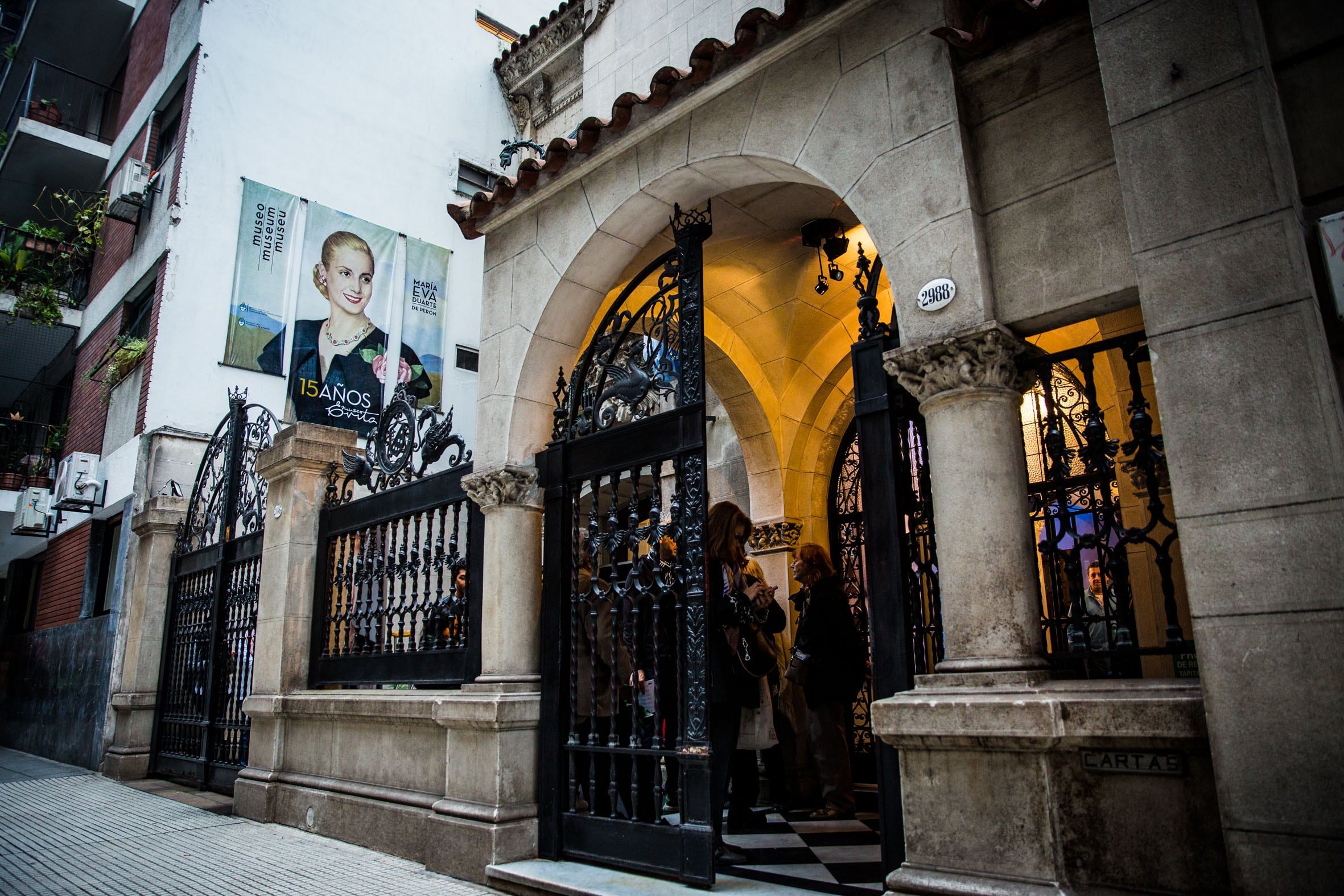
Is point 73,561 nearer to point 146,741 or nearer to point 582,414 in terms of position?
point 146,741

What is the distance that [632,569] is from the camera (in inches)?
212

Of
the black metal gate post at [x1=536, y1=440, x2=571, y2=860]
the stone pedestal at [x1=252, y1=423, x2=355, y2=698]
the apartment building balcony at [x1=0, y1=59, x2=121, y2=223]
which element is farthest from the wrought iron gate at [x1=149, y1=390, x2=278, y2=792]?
the apartment building balcony at [x1=0, y1=59, x2=121, y2=223]

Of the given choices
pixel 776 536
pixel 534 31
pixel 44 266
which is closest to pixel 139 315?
pixel 44 266

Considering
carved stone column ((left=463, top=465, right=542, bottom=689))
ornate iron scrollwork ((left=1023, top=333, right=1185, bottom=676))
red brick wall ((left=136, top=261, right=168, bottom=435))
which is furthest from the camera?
red brick wall ((left=136, top=261, right=168, bottom=435))

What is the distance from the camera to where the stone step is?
14.9ft

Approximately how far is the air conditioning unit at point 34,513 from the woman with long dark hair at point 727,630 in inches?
534

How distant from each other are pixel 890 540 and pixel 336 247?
13067 mm

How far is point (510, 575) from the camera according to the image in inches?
237

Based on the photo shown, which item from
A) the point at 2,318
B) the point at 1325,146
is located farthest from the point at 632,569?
the point at 2,318

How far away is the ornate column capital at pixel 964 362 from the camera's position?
3.92 metres

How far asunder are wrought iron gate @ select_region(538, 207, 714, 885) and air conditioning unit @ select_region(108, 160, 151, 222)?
10872 mm

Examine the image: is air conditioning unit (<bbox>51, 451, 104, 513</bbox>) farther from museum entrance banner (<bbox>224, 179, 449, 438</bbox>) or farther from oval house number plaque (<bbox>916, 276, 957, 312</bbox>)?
oval house number plaque (<bbox>916, 276, 957, 312</bbox>)

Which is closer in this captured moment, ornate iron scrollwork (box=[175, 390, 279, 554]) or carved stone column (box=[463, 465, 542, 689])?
carved stone column (box=[463, 465, 542, 689])

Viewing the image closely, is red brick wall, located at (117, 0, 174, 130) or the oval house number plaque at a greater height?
red brick wall, located at (117, 0, 174, 130)
